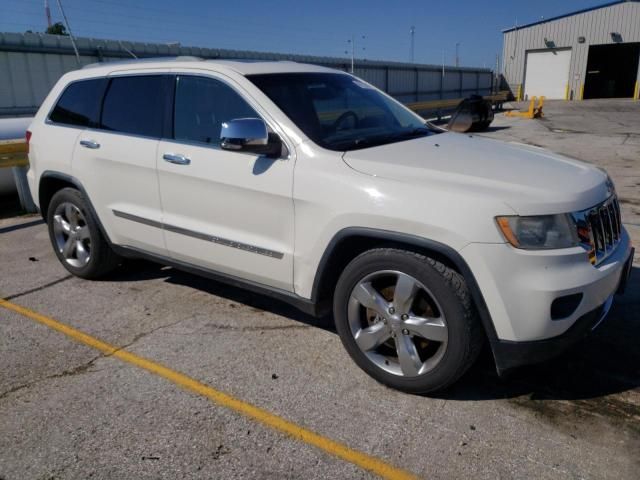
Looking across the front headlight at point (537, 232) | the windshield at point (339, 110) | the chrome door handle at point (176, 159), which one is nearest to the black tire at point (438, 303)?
the front headlight at point (537, 232)

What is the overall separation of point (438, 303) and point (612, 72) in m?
45.0

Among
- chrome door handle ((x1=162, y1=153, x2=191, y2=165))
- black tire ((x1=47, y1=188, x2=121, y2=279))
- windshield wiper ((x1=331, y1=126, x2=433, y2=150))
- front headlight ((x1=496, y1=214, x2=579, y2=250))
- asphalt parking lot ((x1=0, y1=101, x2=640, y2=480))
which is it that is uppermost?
windshield wiper ((x1=331, y1=126, x2=433, y2=150))

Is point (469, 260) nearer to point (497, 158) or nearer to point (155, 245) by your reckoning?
point (497, 158)

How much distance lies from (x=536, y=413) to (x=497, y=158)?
4.73 ft

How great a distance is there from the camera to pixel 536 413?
9.58ft

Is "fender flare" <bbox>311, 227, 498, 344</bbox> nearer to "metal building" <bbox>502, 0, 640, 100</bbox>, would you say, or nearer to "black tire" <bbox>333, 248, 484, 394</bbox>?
"black tire" <bbox>333, 248, 484, 394</bbox>

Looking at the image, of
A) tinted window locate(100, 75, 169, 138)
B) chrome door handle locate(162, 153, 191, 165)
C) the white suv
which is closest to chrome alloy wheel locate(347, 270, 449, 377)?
the white suv

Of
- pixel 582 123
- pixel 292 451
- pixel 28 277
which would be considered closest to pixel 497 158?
pixel 292 451

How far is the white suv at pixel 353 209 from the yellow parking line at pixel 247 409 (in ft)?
1.89

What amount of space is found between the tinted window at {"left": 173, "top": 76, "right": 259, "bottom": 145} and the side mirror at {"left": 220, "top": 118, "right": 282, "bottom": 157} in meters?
0.27

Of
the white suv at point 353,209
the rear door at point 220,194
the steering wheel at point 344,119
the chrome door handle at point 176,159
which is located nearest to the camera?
the white suv at point 353,209

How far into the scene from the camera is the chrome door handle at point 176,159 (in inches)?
147

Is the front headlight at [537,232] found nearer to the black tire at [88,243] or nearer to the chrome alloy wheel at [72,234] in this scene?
the black tire at [88,243]

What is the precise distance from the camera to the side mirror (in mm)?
3191
